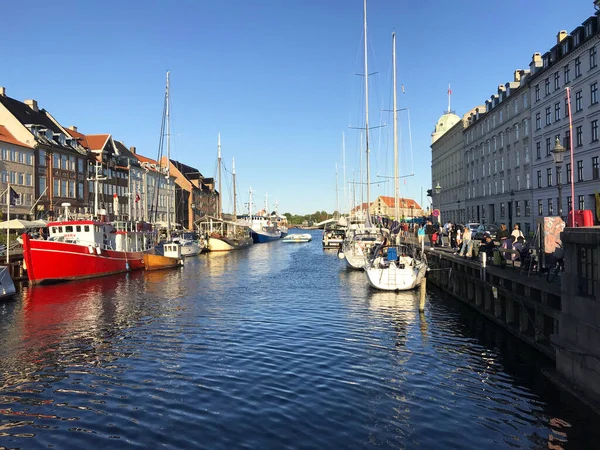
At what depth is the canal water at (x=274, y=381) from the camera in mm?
10359

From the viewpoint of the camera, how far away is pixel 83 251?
3841cm

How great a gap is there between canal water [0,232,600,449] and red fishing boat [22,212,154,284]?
32.8ft

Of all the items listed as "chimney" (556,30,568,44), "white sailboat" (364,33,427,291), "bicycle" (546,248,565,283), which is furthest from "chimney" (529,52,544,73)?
"bicycle" (546,248,565,283)

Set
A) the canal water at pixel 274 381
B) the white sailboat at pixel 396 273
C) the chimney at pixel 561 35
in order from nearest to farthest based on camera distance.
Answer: the canal water at pixel 274 381 → the white sailboat at pixel 396 273 → the chimney at pixel 561 35

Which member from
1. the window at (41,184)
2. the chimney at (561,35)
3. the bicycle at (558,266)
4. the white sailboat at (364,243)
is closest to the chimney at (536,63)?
the chimney at (561,35)

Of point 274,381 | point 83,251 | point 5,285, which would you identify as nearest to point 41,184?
point 83,251

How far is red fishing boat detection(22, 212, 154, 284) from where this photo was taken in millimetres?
35312

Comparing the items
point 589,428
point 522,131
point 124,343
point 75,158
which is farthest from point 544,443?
point 75,158

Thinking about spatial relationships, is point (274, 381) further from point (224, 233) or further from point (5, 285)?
point (224, 233)

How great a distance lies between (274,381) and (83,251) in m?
29.4

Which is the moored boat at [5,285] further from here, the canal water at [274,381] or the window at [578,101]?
the window at [578,101]

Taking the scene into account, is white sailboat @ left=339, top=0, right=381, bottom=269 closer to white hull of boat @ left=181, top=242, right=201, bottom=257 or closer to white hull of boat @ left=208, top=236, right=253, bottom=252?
white hull of boat @ left=181, top=242, right=201, bottom=257

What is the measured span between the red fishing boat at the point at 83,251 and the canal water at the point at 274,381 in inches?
394

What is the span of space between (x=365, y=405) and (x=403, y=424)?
1350mm
